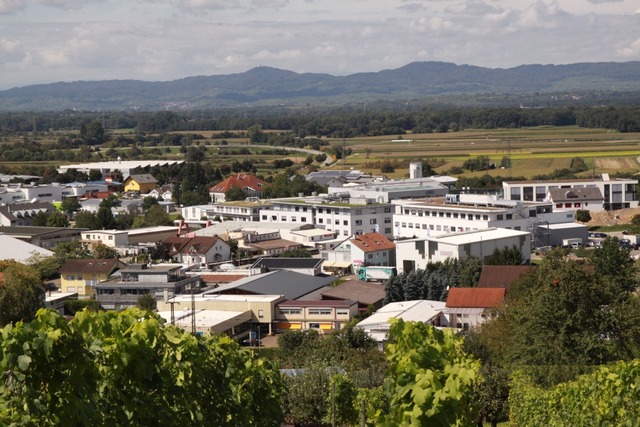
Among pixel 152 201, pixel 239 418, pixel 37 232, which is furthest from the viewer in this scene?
pixel 152 201

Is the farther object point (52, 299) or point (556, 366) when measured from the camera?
point (52, 299)

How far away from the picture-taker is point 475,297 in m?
18.7

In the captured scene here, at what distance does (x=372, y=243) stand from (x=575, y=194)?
10.3 m

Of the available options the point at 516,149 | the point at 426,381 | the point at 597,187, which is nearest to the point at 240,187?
the point at 597,187

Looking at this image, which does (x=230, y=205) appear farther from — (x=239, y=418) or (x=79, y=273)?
(x=239, y=418)

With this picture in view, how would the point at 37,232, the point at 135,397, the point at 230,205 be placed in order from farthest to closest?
the point at 230,205 → the point at 37,232 → the point at 135,397

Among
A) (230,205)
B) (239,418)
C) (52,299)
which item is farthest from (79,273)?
(239,418)

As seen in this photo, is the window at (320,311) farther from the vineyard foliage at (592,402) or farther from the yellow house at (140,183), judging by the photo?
the yellow house at (140,183)

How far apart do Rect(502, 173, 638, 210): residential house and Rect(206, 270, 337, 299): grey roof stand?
13086 millimetres

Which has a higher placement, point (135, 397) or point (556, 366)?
point (135, 397)

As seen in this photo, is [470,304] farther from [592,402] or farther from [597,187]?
[597,187]

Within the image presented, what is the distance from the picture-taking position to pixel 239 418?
706 cm

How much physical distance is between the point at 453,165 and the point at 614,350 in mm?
38707

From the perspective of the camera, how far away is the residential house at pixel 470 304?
17938 millimetres
